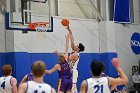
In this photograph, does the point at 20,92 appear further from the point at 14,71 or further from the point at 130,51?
the point at 130,51

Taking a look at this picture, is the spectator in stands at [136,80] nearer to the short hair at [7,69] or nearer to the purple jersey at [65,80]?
the purple jersey at [65,80]

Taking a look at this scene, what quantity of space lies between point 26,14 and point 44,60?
1.96 m

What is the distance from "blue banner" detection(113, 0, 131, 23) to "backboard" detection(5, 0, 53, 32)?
3.74 meters

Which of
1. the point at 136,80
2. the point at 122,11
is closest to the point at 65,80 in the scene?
the point at 136,80

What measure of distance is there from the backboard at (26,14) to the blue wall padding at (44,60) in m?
1.05

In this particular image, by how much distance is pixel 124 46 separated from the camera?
14.5m

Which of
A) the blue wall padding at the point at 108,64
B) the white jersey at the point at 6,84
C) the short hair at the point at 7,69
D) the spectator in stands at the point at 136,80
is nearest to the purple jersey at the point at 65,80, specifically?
the white jersey at the point at 6,84

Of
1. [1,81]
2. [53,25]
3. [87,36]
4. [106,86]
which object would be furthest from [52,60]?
[106,86]

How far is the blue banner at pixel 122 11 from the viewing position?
1391cm

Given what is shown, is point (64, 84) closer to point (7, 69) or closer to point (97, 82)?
point (7, 69)

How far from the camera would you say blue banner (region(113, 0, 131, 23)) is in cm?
1391

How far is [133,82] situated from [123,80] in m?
10.1

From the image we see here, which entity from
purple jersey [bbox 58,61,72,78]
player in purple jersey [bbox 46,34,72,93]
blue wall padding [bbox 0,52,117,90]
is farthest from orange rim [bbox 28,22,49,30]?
purple jersey [bbox 58,61,72,78]

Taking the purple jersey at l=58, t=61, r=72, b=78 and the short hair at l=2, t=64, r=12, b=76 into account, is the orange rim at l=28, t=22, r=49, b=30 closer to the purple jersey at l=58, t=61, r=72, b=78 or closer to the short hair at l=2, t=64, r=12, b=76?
the purple jersey at l=58, t=61, r=72, b=78
